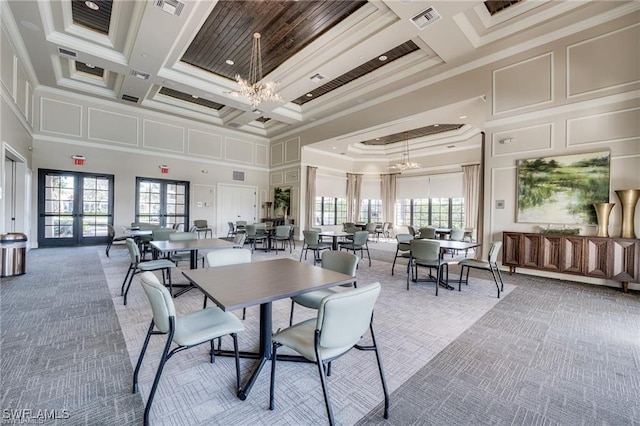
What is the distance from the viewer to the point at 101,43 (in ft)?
18.9

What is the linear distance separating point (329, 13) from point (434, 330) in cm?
535

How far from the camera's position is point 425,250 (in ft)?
14.4

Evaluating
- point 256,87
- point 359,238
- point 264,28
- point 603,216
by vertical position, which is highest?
point 264,28

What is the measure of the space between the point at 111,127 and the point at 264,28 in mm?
6544

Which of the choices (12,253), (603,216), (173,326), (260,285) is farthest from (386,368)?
(12,253)

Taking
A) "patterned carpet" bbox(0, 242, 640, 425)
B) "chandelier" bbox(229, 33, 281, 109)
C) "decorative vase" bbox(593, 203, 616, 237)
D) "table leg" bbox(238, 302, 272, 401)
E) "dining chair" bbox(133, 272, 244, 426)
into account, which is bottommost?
"patterned carpet" bbox(0, 242, 640, 425)

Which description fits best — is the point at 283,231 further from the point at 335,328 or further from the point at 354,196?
the point at 335,328

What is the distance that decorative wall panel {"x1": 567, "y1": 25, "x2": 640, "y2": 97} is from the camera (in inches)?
171

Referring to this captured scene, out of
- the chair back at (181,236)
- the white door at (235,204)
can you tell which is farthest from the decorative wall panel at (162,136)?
the chair back at (181,236)

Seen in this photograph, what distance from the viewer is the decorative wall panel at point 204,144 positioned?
1033 cm

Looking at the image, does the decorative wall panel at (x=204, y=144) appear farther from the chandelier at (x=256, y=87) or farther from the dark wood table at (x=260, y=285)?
the dark wood table at (x=260, y=285)

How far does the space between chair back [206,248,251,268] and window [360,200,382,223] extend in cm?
1074

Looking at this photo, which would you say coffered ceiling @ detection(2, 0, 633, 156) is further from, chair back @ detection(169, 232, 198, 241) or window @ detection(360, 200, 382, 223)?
window @ detection(360, 200, 382, 223)

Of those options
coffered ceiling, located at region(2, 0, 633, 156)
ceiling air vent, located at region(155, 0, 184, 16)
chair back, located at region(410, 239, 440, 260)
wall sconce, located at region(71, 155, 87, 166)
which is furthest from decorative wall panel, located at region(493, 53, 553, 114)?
wall sconce, located at region(71, 155, 87, 166)
